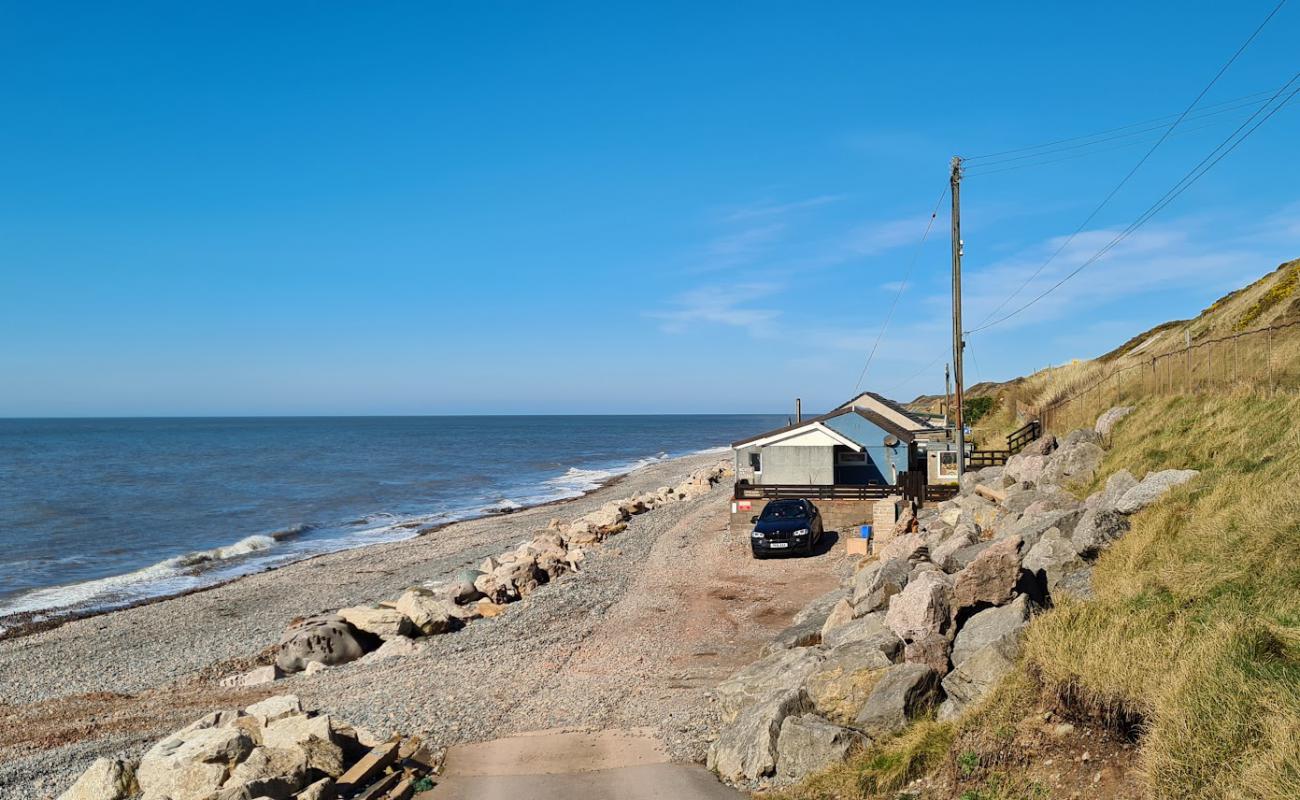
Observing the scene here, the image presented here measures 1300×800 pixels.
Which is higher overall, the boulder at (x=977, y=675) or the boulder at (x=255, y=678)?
the boulder at (x=977, y=675)

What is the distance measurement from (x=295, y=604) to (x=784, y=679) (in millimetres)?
21124

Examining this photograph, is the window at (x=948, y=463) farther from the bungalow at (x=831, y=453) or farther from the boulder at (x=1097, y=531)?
the boulder at (x=1097, y=531)

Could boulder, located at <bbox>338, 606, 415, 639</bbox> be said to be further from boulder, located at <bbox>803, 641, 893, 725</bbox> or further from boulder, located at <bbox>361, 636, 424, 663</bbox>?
boulder, located at <bbox>803, 641, 893, 725</bbox>

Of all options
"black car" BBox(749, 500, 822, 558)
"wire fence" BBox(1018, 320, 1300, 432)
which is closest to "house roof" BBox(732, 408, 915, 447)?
"wire fence" BBox(1018, 320, 1300, 432)

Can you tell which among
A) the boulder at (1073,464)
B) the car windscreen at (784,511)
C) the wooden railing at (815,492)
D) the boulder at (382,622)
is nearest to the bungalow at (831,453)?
the wooden railing at (815,492)

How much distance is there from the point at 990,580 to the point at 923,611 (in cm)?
97

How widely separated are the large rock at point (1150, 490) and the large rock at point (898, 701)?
5848 mm

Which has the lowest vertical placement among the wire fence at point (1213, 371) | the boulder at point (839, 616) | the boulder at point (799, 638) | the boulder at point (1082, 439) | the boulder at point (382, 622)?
the boulder at point (382, 622)

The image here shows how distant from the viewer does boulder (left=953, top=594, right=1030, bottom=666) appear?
9547 mm

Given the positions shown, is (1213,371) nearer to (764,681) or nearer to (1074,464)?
(1074,464)

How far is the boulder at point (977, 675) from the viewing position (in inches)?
352

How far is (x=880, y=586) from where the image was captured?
46.1 feet

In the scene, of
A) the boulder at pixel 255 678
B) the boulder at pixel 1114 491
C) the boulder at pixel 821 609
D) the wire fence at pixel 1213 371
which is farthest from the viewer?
the wire fence at pixel 1213 371

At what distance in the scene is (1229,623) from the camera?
7.44 meters
